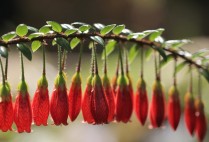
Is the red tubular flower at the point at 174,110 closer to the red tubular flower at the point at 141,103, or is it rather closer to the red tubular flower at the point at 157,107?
the red tubular flower at the point at 157,107

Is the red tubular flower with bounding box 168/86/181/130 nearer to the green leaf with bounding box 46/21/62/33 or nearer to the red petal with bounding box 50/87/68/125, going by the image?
the red petal with bounding box 50/87/68/125

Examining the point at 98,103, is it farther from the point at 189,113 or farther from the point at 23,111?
the point at 189,113

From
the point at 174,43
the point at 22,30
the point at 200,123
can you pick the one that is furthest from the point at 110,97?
the point at 200,123

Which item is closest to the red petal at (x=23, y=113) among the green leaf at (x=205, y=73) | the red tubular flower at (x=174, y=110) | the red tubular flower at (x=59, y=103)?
the red tubular flower at (x=59, y=103)

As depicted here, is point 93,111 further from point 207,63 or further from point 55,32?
point 207,63

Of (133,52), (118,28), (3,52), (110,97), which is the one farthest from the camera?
(133,52)
